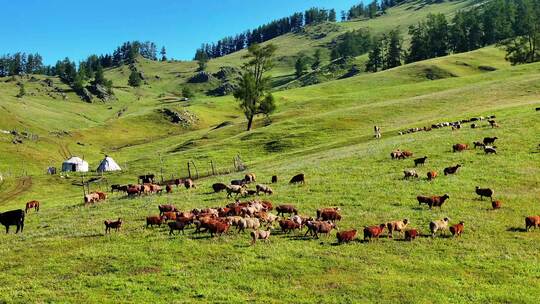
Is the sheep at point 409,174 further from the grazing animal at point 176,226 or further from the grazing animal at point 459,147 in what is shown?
the grazing animal at point 176,226

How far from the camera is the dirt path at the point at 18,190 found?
6277 cm

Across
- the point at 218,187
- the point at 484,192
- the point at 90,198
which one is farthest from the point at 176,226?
the point at 484,192

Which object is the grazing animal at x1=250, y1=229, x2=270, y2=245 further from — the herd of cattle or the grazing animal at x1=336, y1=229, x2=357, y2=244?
the grazing animal at x1=336, y1=229, x2=357, y2=244

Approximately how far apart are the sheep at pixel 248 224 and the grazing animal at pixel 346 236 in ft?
15.7

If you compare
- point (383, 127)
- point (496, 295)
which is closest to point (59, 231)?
point (496, 295)

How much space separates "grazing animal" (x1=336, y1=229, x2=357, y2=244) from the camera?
2484 centimetres

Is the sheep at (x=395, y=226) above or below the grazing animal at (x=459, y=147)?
below

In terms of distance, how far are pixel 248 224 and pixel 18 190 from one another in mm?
52253

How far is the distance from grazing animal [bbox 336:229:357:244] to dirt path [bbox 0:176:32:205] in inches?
1974

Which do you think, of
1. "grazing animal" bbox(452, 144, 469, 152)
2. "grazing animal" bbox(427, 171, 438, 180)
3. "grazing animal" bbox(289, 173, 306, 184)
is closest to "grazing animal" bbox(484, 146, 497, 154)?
"grazing animal" bbox(452, 144, 469, 152)

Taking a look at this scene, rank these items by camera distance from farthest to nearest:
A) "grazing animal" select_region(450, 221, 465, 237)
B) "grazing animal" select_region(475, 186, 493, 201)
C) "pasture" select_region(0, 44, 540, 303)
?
"grazing animal" select_region(475, 186, 493, 201)
"grazing animal" select_region(450, 221, 465, 237)
"pasture" select_region(0, 44, 540, 303)

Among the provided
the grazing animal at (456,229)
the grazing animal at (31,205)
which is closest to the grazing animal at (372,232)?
the grazing animal at (456,229)

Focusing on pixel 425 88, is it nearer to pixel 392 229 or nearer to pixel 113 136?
pixel 113 136

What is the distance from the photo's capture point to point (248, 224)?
27156 mm
